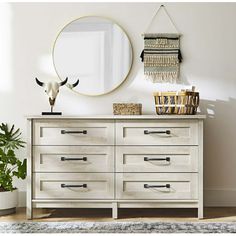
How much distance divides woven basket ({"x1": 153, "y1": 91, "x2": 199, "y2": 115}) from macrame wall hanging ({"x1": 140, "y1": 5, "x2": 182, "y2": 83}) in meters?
0.40

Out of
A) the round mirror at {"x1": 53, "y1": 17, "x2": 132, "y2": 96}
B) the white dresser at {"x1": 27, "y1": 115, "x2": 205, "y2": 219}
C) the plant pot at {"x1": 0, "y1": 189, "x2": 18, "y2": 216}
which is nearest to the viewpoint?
the white dresser at {"x1": 27, "y1": 115, "x2": 205, "y2": 219}

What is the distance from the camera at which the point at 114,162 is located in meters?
3.47

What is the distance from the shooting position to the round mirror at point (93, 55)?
3.99 meters

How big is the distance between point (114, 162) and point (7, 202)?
2.89 ft

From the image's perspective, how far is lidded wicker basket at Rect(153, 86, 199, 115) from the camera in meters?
3.55

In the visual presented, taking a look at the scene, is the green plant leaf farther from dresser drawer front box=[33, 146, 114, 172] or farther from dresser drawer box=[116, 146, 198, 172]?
dresser drawer box=[116, 146, 198, 172]

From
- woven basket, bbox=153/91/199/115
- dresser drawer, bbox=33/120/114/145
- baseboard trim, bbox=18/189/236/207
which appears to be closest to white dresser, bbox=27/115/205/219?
dresser drawer, bbox=33/120/114/145

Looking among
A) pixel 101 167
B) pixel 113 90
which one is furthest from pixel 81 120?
pixel 113 90

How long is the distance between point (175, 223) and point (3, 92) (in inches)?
70.4

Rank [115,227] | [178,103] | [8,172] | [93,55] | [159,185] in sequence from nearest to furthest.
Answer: [115,227], [159,185], [178,103], [8,172], [93,55]

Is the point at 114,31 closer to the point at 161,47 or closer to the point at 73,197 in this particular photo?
the point at 161,47

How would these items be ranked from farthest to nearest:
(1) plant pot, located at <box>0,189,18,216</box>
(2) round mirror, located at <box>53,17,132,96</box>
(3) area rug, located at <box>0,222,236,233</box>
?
(2) round mirror, located at <box>53,17,132,96</box> < (1) plant pot, located at <box>0,189,18,216</box> < (3) area rug, located at <box>0,222,236,233</box>

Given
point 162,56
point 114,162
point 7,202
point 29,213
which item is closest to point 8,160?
point 7,202

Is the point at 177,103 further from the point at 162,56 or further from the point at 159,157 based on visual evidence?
the point at 162,56
